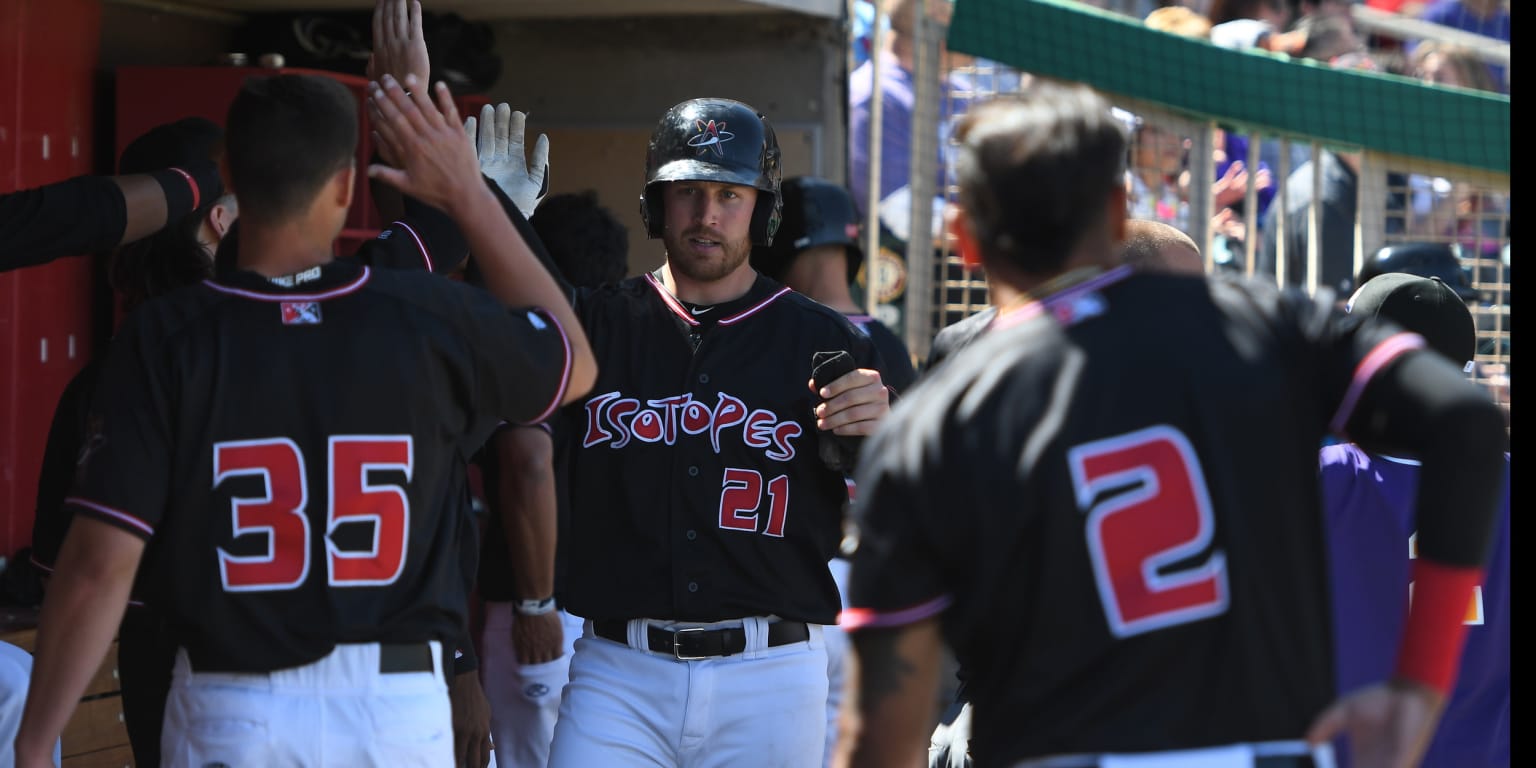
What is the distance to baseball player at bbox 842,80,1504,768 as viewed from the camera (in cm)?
209

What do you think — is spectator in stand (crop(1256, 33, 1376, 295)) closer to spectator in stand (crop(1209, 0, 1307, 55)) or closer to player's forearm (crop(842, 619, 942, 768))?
spectator in stand (crop(1209, 0, 1307, 55))

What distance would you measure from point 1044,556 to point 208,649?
4.45 feet

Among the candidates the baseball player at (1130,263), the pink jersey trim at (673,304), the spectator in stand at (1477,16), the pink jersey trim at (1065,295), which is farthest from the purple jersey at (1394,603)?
the spectator in stand at (1477,16)

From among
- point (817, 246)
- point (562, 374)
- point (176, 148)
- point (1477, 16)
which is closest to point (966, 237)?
point (562, 374)

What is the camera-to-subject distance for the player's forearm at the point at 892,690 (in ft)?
7.13

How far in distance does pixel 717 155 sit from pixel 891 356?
1.18m

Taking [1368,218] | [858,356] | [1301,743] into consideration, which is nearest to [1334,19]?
[1368,218]

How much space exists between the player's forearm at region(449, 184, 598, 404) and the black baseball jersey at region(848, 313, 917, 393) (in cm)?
103

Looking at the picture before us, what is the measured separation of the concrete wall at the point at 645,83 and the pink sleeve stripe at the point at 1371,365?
4.40 meters

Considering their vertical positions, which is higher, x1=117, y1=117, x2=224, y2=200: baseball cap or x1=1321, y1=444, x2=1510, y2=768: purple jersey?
x1=117, y1=117, x2=224, y2=200: baseball cap

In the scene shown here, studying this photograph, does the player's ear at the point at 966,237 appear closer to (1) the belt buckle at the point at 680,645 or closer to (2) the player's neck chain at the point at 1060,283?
(2) the player's neck chain at the point at 1060,283

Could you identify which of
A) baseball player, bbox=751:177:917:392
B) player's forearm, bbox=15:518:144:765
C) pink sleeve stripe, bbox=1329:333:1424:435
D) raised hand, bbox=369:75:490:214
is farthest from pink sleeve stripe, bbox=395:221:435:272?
baseball player, bbox=751:177:917:392

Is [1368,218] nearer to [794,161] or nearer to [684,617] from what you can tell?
[794,161]

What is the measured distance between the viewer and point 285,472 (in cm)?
256
